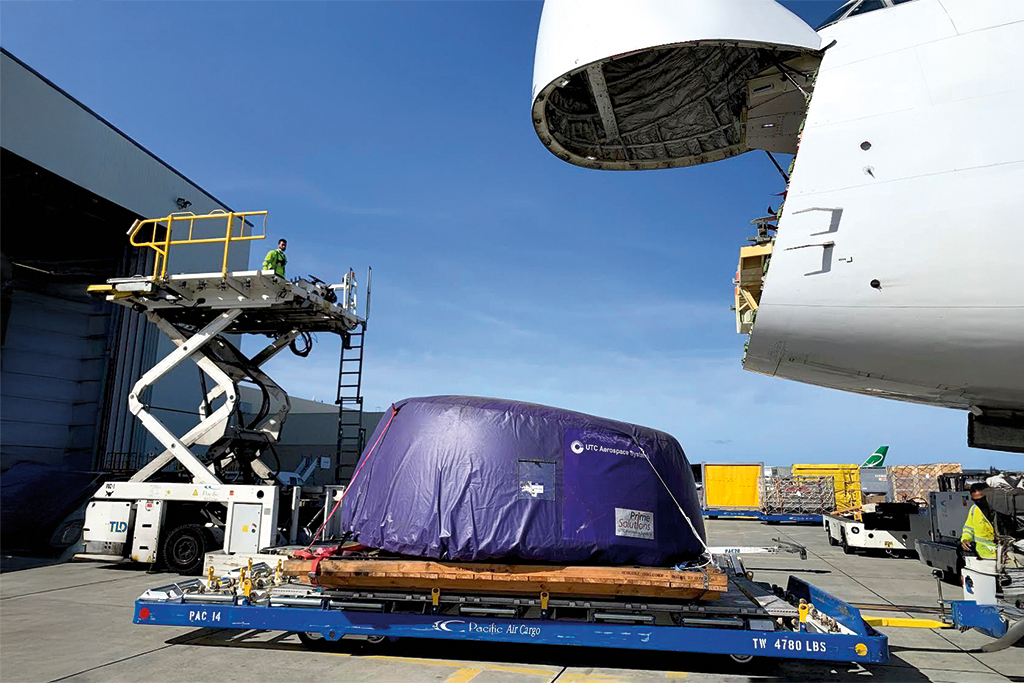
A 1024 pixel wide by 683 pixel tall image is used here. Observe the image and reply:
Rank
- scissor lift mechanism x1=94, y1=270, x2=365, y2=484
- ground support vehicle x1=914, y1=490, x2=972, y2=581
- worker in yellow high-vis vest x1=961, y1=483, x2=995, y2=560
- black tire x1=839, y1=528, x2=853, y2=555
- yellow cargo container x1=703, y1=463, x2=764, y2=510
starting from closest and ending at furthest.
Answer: worker in yellow high-vis vest x1=961, y1=483, x2=995, y2=560 < ground support vehicle x1=914, y1=490, x2=972, y2=581 < scissor lift mechanism x1=94, y1=270, x2=365, y2=484 < black tire x1=839, y1=528, x2=853, y2=555 < yellow cargo container x1=703, y1=463, x2=764, y2=510

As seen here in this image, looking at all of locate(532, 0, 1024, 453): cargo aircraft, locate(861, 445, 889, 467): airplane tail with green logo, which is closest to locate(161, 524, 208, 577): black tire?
locate(532, 0, 1024, 453): cargo aircraft

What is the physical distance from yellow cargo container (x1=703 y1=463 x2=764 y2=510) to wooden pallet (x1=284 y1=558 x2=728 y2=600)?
23.9 m

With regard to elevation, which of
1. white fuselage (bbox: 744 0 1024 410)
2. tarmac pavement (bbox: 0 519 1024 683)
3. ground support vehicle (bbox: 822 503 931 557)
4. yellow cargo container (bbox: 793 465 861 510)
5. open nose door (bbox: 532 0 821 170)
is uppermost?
open nose door (bbox: 532 0 821 170)

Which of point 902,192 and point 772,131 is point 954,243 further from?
point 772,131

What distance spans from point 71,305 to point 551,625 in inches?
802

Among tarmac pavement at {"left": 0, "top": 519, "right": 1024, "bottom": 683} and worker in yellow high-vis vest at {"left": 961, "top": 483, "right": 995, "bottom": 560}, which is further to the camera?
worker in yellow high-vis vest at {"left": 961, "top": 483, "right": 995, "bottom": 560}

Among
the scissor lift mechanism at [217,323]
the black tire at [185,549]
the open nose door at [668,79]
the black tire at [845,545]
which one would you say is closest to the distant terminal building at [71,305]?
the scissor lift mechanism at [217,323]

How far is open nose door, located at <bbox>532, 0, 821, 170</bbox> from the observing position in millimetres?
6543

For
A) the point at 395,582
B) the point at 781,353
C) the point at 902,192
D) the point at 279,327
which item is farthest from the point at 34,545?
the point at 902,192

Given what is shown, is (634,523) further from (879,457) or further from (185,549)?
(879,457)

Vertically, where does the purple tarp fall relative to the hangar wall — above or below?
below

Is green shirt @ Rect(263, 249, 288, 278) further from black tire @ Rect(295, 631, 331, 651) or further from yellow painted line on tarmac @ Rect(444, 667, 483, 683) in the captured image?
yellow painted line on tarmac @ Rect(444, 667, 483, 683)

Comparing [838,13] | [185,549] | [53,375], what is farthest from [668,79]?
A: [53,375]

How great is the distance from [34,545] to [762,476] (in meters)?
24.3
